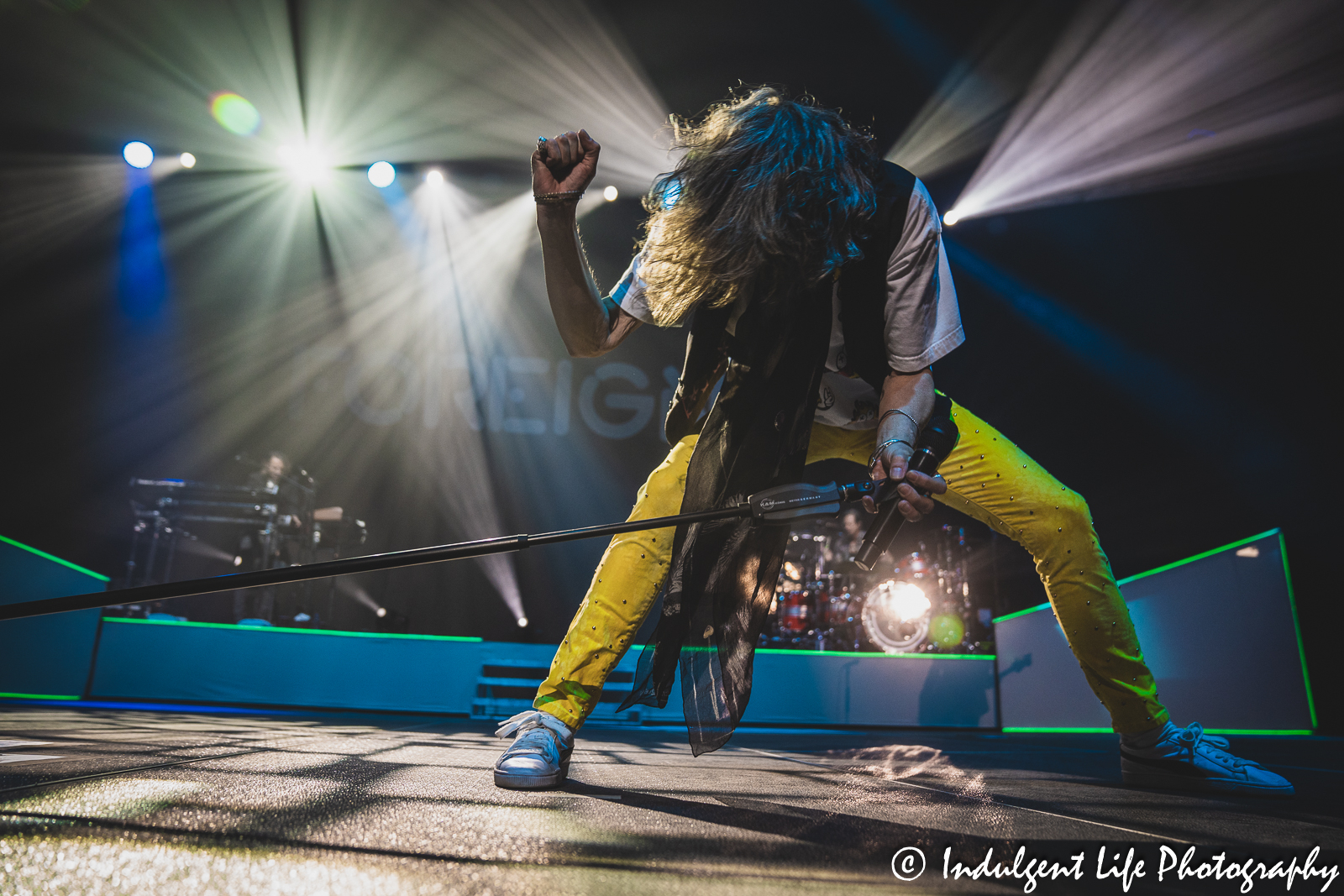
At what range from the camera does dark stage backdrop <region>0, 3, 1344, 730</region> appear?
3943 mm

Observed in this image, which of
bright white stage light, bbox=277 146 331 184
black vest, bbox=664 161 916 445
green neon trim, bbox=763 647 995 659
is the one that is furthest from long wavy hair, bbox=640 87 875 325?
bright white stage light, bbox=277 146 331 184

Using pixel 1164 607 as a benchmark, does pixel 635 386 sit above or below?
above

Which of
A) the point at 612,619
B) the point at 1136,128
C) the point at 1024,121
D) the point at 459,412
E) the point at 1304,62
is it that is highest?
the point at 1024,121

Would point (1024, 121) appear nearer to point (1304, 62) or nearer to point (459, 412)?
point (1304, 62)

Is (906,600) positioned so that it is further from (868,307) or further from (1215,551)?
(868,307)

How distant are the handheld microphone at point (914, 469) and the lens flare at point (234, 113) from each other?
6080 mm

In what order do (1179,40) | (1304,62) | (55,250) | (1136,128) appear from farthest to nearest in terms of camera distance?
(55,250) < (1136,128) < (1179,40) < (1304,62)

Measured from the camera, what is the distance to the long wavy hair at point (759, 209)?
4.47 feet

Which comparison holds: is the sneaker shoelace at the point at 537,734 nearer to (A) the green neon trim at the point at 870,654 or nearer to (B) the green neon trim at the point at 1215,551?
(A) the green neon trim at the point at 870,654

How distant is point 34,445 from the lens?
5777 millimetres

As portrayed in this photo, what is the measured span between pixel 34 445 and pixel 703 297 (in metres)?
7.17

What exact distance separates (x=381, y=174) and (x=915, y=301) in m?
5.95

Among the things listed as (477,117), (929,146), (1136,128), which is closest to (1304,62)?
(1136,128)

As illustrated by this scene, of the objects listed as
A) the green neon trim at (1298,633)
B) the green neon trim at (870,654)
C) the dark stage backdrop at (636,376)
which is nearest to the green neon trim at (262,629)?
the dark stage backdrop at (636,376)
